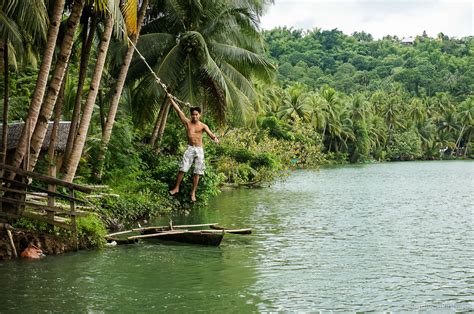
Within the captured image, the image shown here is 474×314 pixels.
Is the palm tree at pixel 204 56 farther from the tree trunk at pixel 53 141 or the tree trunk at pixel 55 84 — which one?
the tree trunk at pixel 55 84

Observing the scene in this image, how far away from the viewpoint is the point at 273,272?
1439cm

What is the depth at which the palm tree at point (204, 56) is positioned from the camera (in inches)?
930

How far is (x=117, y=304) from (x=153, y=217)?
9939 millimetres

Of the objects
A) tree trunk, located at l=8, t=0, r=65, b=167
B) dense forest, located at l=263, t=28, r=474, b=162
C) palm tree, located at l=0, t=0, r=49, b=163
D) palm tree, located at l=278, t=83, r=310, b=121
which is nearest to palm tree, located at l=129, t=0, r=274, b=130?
palm tree, located at l=0, t=0, r=49, b=163

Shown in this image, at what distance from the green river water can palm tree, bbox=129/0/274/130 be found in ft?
13.7

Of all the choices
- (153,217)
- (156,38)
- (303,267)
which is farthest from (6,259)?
(156,38)

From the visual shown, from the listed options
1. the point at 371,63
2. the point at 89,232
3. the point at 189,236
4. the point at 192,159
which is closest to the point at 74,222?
the point at 89,232

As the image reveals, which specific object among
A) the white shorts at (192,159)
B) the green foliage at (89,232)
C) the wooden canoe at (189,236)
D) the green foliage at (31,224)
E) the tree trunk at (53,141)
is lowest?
the wooden canoe at (189,236)

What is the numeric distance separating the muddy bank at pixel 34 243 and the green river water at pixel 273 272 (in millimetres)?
256

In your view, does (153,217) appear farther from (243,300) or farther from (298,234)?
(243,300)

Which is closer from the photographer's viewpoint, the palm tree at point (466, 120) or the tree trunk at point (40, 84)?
the tree trunk at point (40, 84)

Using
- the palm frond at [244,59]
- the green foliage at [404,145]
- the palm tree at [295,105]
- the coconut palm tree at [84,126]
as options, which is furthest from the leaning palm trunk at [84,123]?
the green foliage at [404,145]

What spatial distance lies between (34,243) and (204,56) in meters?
11.0

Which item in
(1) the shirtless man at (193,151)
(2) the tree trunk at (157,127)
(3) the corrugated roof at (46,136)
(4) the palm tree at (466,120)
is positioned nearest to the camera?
(1) the shirtless man at (193,151)
